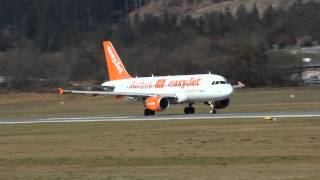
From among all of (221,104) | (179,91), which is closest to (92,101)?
(179,91)

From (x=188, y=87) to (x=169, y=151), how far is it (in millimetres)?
31614

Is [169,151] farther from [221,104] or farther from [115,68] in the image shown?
[115,68]

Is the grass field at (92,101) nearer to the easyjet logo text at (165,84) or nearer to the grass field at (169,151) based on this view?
the easyjet logo text at (165,84)

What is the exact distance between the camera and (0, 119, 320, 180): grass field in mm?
25062

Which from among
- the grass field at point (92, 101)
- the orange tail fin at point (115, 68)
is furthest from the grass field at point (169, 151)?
the grass field at point (92, 101)

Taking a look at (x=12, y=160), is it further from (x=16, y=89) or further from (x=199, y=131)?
(x=16, y=89)

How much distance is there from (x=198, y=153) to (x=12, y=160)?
663 centimetres

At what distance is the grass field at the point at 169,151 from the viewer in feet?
82.2

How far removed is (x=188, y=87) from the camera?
63656mm

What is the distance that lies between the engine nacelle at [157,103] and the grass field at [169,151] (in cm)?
1355

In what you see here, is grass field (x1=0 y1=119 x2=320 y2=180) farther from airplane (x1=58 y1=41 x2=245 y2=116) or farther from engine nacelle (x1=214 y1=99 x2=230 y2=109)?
engine nacelle (x1=214 y1=99 x2=230 y2=109)

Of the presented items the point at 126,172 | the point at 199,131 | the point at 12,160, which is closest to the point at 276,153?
the point at 126,172

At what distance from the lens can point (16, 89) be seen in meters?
124

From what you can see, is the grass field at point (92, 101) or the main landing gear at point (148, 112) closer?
the main landing gear at point (148, 112)
